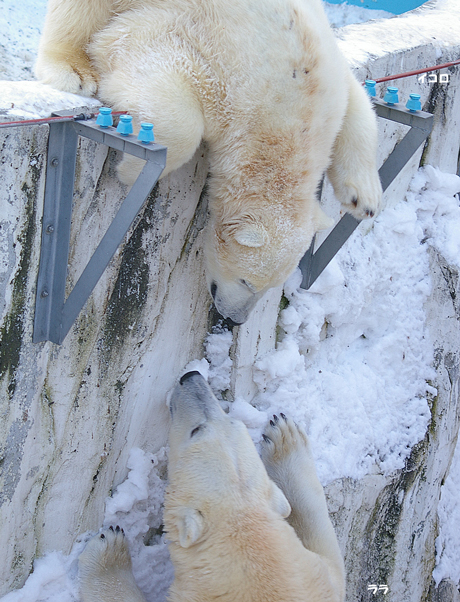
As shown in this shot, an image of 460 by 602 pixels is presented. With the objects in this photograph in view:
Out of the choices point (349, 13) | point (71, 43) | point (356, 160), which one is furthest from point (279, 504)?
point (349, 13)

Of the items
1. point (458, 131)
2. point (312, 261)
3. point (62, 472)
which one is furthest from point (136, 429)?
point (458, 131)

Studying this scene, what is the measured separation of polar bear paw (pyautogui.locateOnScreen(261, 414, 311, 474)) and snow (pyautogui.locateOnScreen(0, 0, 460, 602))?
0.09 meters

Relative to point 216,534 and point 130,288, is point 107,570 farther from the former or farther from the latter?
point 130,288

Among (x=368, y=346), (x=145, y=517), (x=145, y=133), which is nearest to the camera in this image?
(x=145, y=133)

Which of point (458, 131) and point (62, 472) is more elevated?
point (458, 131)

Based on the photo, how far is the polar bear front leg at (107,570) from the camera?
232cm

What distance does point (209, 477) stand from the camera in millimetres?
2209

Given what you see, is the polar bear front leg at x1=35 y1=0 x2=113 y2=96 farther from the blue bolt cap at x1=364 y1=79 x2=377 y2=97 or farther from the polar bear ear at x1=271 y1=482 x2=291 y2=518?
the polar bear ear at x1=271 y1=482 x2=291 y2=518

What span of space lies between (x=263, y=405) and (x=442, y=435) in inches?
61.4

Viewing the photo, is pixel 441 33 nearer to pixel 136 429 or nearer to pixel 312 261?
pixel 312 261

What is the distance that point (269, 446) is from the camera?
2777mm

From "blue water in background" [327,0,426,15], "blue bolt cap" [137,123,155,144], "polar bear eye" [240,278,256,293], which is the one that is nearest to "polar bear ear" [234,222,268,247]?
"polar bear eye" [240,278,256,293]

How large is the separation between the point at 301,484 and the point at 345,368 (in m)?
0.87

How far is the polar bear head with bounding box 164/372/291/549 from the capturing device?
217 centimetres
